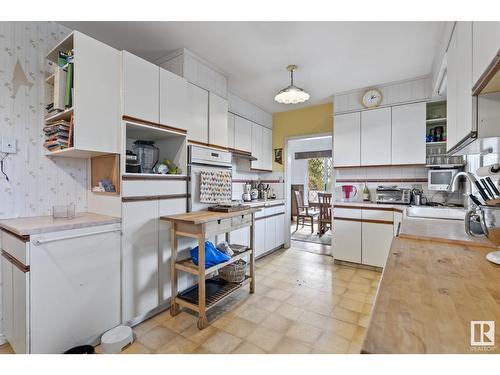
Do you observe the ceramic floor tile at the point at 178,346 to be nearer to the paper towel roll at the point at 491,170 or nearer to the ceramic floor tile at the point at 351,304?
the ceramic floor tile at the point at 351,304

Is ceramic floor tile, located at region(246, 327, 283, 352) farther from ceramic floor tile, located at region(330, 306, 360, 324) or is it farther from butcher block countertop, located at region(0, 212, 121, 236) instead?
butcher block countertop, located at region(0, 212, 121, 236)

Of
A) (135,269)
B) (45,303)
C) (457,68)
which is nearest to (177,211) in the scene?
(135,269)

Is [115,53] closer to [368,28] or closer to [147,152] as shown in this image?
[147,152]

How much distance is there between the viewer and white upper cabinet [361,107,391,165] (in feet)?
11.0

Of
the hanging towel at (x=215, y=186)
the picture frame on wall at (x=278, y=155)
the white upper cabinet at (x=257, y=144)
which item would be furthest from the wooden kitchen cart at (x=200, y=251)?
the picture frame on wall at (x=278, y=155)

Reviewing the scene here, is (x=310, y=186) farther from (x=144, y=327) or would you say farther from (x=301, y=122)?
(x=144, y=327)

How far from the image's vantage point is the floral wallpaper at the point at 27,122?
1.77 meters

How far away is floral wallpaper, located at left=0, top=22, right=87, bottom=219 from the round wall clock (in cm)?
356

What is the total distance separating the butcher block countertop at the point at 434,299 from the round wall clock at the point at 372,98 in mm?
2726

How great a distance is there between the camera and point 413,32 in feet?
7.11

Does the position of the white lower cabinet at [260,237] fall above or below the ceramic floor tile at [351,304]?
above

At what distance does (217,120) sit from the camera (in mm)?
2840

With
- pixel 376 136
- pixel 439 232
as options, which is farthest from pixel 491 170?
pixel 376 136

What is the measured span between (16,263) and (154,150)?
4.27 feet
